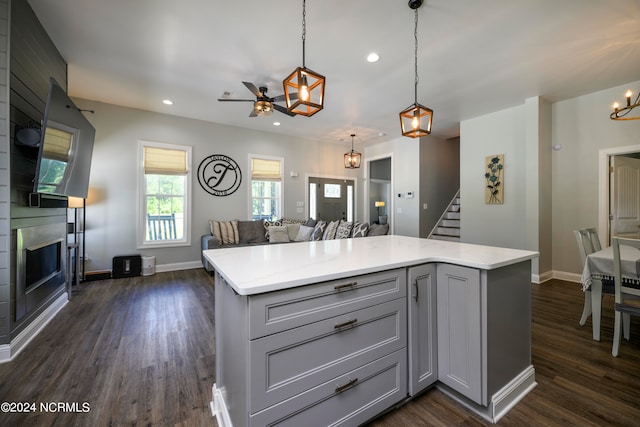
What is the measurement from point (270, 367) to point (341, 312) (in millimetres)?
397

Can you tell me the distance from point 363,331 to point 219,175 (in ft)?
16.1

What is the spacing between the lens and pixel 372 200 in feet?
25.8

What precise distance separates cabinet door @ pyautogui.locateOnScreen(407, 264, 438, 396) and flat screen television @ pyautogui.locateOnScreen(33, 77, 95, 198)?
3040mm

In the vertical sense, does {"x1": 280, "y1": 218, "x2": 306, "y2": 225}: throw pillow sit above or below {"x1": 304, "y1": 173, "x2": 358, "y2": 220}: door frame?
below

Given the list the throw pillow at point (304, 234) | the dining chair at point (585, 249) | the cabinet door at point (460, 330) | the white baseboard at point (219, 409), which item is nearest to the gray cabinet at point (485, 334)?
the cabinet door at point (460, 330)

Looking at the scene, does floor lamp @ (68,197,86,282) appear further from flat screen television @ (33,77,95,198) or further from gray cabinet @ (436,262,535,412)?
gray cabinet @ (436,262,535,412)

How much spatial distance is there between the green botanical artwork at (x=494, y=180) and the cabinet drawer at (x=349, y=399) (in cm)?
434

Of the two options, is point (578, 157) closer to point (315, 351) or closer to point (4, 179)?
point (315, 351)

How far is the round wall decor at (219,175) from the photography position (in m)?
5.25

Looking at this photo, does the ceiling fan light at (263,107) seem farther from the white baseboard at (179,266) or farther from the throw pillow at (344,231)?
the white baseboard at (179,266)

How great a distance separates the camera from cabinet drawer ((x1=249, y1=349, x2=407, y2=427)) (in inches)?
43.6

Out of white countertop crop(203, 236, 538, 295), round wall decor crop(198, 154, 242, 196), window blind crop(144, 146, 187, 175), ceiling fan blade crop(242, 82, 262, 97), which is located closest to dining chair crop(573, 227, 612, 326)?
white countertop crop(203, 236, 538, 295)

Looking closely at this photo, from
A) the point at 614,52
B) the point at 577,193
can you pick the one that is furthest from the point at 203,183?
the point at 577,193

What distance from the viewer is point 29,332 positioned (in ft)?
7.73
